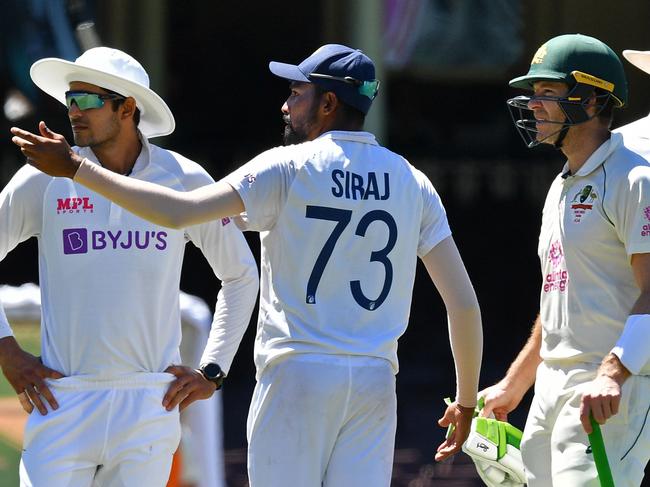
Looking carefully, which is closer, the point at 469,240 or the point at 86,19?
the point at 86,19

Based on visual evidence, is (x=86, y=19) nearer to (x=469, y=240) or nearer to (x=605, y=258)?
(x=469, y=240)

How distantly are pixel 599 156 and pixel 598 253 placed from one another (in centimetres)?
30

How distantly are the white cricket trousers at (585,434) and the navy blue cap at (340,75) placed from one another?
102cm

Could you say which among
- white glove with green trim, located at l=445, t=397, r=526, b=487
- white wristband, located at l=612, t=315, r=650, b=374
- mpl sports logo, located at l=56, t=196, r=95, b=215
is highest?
mpl sports logo, located at l=56, t=196, r=95, b=215

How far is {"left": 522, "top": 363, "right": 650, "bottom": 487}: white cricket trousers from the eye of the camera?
4090 mm

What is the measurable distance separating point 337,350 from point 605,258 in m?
0.90

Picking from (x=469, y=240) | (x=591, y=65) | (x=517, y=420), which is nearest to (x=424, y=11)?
(x=469, y=240)

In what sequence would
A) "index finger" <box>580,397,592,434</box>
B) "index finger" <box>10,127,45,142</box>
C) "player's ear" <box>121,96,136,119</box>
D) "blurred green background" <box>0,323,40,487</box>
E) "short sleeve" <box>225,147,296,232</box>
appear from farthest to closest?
1. "blurred green background" <box>0,323,40,487</box>
2. "player's ear" <box>121,96,136,119</box>
3. "index finger" <box>580,397,592,434</box>
4. "short sleeve" <box>225,147,296,232</box>
5. "index finger" <box>10,127,45,142</box>

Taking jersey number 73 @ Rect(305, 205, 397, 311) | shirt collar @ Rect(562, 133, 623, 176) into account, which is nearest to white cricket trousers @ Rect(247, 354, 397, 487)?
jersey number 73 @ Rect(305, 205, 397, 311)

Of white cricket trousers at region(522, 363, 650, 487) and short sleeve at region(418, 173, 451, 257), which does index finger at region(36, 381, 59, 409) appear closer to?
short sleeve at region(418, 173, 451, 257)

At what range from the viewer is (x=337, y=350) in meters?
3.82

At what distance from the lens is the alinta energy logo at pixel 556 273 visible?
13.9 feet

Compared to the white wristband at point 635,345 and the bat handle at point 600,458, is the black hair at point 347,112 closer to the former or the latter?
the white wristband at point 635,345

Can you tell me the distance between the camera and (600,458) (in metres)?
3.97
